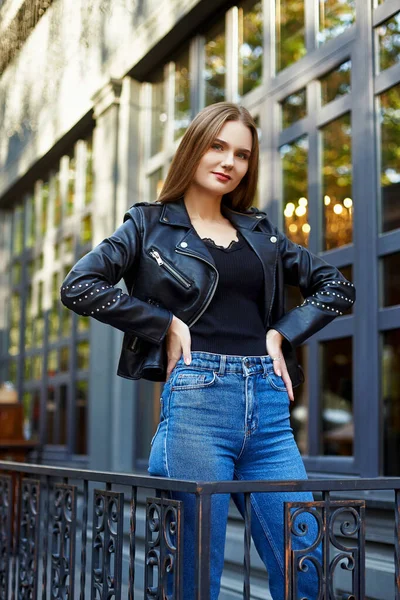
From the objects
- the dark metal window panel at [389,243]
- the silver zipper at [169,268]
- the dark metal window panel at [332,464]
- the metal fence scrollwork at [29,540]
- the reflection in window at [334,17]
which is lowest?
the metal fence scrollwork at [29,540]

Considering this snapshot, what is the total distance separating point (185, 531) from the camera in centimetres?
231

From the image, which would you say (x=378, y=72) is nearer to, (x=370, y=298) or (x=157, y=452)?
(x=370, y=298)

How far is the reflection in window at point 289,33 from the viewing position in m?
5.00

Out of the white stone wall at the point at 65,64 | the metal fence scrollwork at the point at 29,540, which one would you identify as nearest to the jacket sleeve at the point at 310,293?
the metal fence scrollwork at the point at 29,540

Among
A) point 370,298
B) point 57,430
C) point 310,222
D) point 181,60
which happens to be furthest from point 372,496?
point 57,430

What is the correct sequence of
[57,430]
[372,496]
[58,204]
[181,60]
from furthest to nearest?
[58,204] → [57,430] → [181,60] → [372,496]

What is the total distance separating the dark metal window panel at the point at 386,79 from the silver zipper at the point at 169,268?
2020 millimetres

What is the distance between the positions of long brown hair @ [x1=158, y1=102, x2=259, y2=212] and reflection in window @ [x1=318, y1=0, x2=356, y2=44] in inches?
84.5

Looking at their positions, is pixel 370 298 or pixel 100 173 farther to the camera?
pixel 100 173

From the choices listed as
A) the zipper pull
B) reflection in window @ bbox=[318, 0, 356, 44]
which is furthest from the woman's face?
reflection in window @ bbox=[318, 0, 356, 44]

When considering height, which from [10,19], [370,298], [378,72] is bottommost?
[370,298]

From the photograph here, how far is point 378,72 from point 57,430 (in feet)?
17.0

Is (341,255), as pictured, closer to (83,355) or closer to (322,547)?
(322,547)

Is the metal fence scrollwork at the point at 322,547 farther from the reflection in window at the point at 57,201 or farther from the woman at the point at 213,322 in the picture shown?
the reflection in window at the point at 57,201
